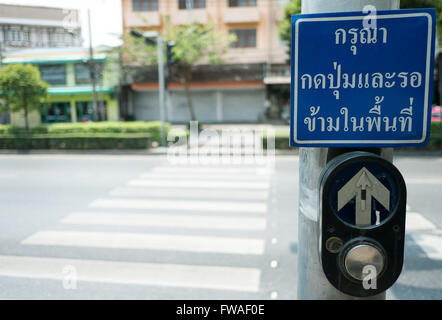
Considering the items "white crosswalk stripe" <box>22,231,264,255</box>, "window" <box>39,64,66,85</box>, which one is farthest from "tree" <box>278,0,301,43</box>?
"window" <box>39,64,66,85</box>

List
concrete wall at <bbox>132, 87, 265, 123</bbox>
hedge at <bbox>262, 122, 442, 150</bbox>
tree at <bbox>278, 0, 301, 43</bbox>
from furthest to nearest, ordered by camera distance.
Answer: concrete wall at <bbox>132, 87, 265, 123</bbox>
tree at <bbox>278, 0, 301, 43</bbox>
hedge at <bbox>262, 122, 442, 150</bbox>

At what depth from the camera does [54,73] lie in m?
26.0

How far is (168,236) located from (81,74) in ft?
76.4

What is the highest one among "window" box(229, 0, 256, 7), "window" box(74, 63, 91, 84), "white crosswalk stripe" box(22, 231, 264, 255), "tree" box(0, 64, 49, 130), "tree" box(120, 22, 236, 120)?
"window" box(229, 0, 256, 7)

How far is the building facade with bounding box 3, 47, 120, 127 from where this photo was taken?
24.8m

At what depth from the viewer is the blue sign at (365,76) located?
122 centimetres

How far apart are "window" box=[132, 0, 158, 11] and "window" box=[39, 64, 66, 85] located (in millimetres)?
6459

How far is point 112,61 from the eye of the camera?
79.9 feet

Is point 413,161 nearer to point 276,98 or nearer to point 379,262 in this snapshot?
point 379,262

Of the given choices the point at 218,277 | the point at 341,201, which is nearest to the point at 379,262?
the point at 341,201

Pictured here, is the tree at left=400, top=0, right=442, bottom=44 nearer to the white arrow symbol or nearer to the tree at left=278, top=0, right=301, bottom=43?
the tree at left=278, top=0, right=301, bottom=43
